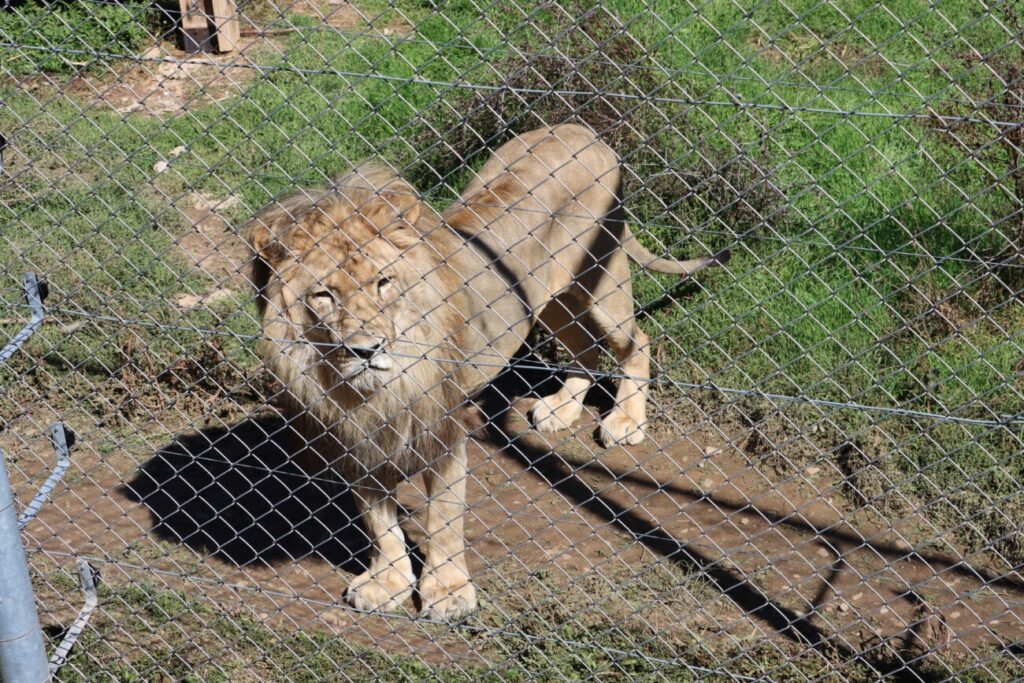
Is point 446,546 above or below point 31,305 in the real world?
below

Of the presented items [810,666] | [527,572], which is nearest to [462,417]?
[527,572]

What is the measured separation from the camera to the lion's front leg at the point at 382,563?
3.28m

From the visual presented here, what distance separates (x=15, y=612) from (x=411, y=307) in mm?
1134

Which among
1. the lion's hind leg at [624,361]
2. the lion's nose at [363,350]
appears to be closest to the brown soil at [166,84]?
the lion's hind leg at [624,361]

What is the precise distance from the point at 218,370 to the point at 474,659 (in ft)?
6.10

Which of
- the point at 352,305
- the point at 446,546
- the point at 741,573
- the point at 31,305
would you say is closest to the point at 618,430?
the point at 741,573

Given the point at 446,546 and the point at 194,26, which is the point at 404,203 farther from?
the point at 194,26

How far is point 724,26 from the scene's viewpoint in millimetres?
6027

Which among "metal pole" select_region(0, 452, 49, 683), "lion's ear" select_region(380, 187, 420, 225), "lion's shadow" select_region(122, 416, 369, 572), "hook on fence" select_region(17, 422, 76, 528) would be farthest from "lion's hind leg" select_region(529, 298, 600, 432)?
"metal pole" select_region(0, 452, 49, 683)

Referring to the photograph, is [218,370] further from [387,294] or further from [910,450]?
[910,450]

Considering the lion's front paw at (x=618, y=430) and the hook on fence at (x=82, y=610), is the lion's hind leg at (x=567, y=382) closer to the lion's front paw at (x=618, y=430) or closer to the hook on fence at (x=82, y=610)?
the lion's front paw at (x=618, y=430)

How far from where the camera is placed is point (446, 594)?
10.7 feet

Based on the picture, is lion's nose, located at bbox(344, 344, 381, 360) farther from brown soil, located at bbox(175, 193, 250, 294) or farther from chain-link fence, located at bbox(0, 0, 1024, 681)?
brown soil, located at bbox(175, 193, 250, 294)

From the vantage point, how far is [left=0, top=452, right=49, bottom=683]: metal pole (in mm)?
2303
